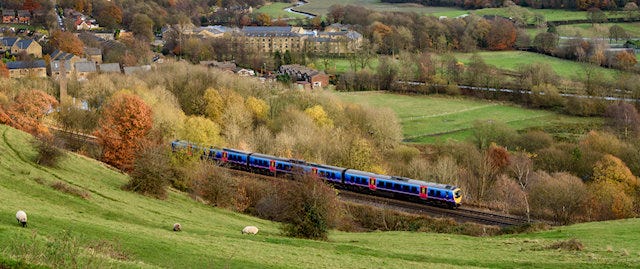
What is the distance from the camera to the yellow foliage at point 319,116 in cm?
5944

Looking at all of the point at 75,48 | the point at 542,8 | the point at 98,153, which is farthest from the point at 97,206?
Answer: the point at 542,8

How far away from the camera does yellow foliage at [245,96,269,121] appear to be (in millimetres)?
62062

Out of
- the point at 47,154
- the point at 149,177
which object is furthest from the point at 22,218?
the point at 47,154

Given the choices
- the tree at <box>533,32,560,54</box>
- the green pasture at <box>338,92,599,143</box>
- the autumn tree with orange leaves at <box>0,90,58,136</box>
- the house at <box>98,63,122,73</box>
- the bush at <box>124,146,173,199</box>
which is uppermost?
the bush at <box>124,146,173,199</box>

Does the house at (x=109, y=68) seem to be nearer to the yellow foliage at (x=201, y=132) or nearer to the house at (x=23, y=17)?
the yellow foliage at (x=201, y=132)

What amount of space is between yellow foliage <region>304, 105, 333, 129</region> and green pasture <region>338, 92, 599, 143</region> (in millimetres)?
8575

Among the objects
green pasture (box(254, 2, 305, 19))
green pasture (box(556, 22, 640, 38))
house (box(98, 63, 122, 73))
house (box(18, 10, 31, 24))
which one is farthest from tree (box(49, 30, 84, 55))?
green pasture (box(556, 22, 640, 38))

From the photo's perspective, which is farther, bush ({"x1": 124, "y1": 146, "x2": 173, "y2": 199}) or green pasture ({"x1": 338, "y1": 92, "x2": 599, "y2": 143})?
green pasture ({"x1": 338, "y1": 92, "x2": 599, "y2": 143})

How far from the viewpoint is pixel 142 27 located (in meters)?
126

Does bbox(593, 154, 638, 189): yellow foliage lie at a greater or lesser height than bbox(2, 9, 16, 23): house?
greater

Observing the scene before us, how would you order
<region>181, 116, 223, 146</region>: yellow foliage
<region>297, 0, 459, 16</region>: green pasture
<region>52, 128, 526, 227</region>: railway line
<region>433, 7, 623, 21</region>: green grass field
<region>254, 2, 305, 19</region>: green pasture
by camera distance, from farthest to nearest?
<region>254, 2, 305, 19</region>: green pasture < <region>297, 0, 459, 16</region>: green pasture < <region>433, 7, 623, 21</region>: green grass field < <region>181, 116, 223, 146</region>: yellow foliage < <region>52, 128, 526, 227</region>: railway line

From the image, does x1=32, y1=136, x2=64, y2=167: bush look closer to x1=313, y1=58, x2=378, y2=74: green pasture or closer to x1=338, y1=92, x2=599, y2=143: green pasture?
x1=338, y1=92, x2=599, y2=143: green pasture

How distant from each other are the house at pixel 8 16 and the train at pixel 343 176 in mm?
96910

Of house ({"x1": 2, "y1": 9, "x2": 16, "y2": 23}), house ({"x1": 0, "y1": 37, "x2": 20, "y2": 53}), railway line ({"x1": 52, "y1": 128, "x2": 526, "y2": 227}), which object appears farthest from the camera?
house ({"x1": 2, "y1": 9, "x2": 16, "y2": 23})
